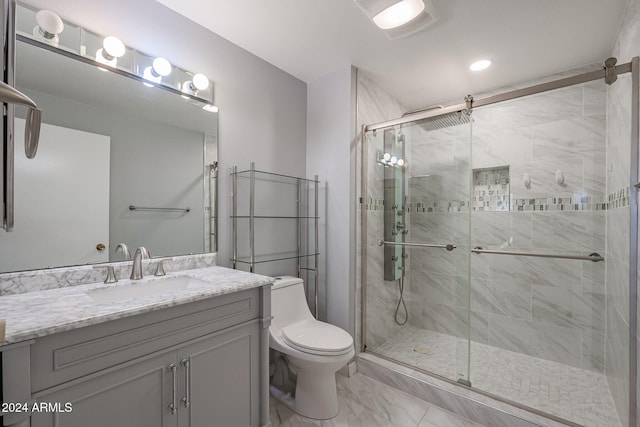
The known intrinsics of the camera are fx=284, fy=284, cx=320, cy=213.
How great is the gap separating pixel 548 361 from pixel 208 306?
2.71 m

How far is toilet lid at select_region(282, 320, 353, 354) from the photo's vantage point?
1.63 meters

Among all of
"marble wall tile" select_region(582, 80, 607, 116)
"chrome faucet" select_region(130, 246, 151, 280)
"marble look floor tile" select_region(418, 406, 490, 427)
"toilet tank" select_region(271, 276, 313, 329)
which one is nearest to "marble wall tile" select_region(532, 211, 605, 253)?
"marble wall tile" select_region(582, 80, 607, 116)

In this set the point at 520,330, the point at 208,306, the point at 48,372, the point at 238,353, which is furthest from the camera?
the point at 520,330

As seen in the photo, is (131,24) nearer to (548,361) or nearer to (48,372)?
(48,372)

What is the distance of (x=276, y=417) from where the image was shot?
171 cm

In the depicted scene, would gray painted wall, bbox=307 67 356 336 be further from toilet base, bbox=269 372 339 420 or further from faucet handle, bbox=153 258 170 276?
faucet handle, bbox=153 258 170 276

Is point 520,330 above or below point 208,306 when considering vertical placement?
below

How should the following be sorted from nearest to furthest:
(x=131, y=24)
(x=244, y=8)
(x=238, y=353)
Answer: (x=238, y=353) → (x=131, y=24) → (x=244, y=8)

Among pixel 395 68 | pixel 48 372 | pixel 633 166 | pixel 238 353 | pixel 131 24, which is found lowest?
pixel 238 353

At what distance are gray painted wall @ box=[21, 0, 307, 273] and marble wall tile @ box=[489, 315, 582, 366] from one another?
2137 mm

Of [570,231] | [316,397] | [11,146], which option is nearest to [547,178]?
[570,231]

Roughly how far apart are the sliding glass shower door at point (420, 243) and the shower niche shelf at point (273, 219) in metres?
0.50

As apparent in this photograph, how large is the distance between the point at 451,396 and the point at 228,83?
253cm

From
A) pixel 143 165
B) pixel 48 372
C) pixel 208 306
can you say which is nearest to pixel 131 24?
pixel 143 165
